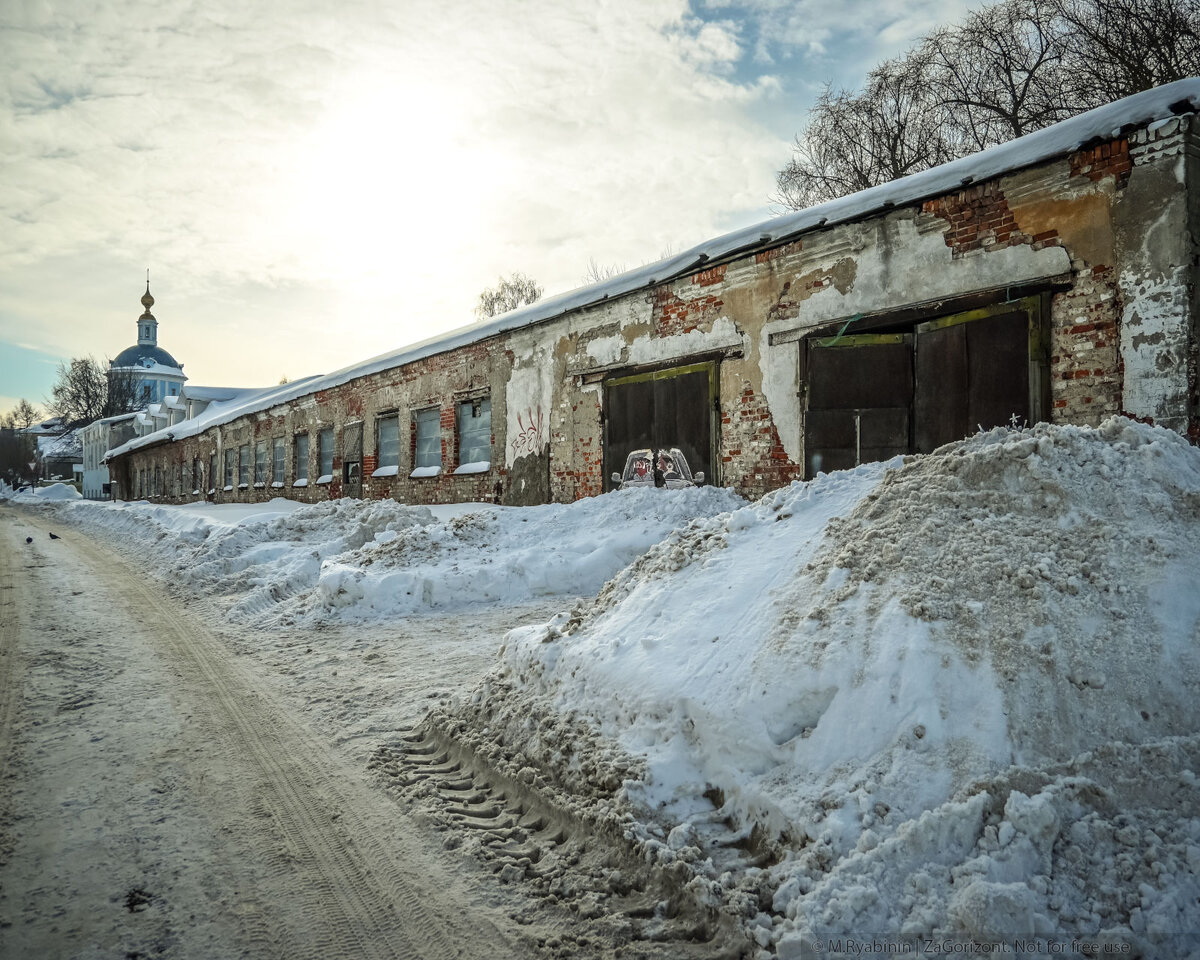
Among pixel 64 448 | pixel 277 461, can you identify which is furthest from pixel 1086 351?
pixel 64 448

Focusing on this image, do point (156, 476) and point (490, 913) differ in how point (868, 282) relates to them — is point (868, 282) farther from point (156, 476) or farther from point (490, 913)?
point (156, 476)

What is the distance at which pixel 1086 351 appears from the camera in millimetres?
6105

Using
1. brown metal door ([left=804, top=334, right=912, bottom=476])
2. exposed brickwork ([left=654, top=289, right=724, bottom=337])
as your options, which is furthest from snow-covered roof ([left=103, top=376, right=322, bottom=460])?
brown metal door ([left=804, top=334, right=912, bottom=476])

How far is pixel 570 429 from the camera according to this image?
11273 millimetres

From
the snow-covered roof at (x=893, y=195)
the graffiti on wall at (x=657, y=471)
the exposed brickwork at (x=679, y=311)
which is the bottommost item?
the graffiti on wall at (x=657, y=471)

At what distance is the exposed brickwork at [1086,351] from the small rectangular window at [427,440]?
10.8 metres

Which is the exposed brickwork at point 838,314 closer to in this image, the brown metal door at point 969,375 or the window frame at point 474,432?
the window frame at point 474,432

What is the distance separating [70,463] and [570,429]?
234ft

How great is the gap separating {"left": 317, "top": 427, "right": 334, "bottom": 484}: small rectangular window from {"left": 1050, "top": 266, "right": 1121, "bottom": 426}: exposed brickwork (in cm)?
1592

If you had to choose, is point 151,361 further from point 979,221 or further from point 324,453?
point 979,221

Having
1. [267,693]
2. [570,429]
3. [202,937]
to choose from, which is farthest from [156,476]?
[202,937]

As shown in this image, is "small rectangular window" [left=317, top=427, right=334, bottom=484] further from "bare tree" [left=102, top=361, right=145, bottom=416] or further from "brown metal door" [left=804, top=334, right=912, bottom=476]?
"bare tree" [left=102, top=361, right=145, bottom=416]

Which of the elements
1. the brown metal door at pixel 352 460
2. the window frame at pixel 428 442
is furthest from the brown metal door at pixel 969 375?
A: the brown metal door at pixel 352 460

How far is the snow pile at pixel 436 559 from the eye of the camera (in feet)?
21.5
